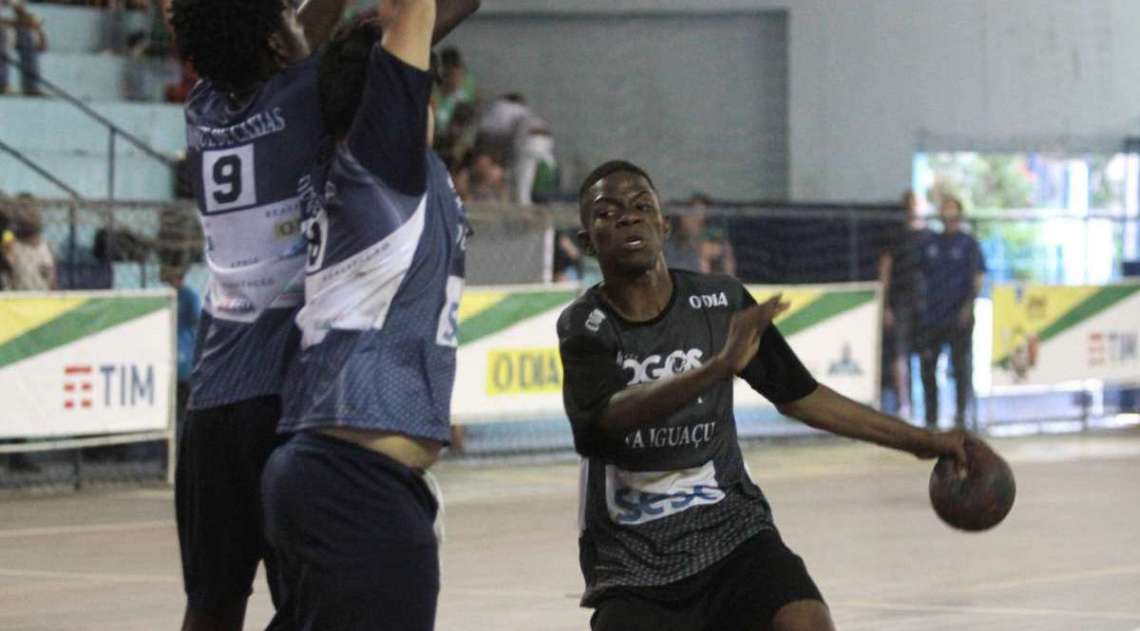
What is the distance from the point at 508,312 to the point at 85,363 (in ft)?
11.1

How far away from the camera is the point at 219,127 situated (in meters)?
5.02

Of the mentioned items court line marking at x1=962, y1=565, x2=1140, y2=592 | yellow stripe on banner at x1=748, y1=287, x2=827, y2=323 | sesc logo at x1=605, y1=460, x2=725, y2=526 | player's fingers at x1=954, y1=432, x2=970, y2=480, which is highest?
player's fingers at x1=954, y1=432, x2=970, y2=480

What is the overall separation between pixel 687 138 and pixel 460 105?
449 centimetres

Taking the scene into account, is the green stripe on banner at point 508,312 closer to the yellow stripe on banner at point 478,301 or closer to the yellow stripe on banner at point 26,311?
the yellow stripe on banner at point 478,301

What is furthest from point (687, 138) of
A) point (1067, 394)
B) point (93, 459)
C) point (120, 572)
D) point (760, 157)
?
point (120, 572)

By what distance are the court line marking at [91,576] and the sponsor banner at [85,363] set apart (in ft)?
9.71

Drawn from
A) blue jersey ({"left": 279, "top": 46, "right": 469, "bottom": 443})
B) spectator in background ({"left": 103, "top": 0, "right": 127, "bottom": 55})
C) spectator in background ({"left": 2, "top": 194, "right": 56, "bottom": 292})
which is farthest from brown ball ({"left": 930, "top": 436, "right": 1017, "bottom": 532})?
spectator in background ({"left": 103, "top": 0, "right": 127, "bottom": 55})

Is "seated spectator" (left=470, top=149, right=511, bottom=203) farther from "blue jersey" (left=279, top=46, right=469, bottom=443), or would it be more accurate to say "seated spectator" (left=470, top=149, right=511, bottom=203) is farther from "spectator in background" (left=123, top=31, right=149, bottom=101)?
"blue jersey" (left=279, top=46, right=469, bottom=443)

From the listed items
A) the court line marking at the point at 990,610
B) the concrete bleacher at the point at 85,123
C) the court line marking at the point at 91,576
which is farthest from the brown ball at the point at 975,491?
the concrete bleacher at the point at 85,123

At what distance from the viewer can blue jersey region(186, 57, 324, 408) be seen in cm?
486

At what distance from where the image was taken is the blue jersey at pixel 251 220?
486 centimetres

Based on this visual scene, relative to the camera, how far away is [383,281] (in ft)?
15.0

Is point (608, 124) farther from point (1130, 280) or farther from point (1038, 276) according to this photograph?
point (1130, 280)

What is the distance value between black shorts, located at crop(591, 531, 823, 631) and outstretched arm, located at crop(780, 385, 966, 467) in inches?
15.9
